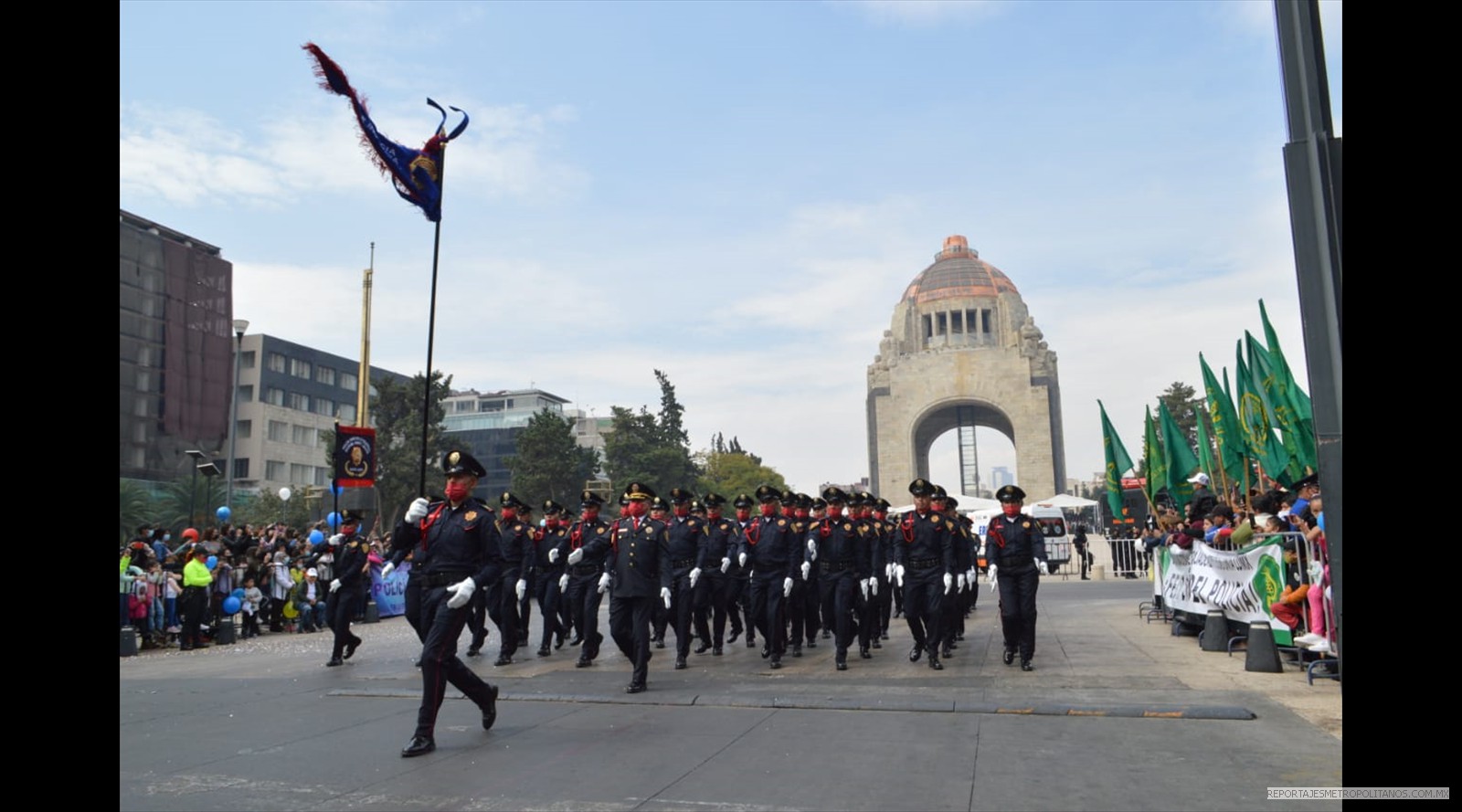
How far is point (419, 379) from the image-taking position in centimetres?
4925

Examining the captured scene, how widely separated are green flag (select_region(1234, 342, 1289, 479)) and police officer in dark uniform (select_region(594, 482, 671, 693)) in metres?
11.0

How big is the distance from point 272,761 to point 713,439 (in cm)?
8334

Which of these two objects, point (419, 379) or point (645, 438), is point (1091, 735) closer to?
point (419, 379)

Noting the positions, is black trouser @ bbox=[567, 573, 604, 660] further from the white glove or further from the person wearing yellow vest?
the person wearing yellow vest

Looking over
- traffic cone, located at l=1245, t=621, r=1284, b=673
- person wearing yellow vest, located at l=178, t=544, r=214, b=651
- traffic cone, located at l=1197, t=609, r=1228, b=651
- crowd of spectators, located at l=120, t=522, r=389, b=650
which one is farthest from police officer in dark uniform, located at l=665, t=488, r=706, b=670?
person wearing yellow vest, located at l=178, t=544, r=214, b=651

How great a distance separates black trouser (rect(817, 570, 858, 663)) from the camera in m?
10.3

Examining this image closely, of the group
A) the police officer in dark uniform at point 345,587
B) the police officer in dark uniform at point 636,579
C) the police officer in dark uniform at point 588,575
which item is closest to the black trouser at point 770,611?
the police officer in dark uniform at point 636,579

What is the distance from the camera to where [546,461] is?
52.4 meters

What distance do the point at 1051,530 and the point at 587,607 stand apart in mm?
29644

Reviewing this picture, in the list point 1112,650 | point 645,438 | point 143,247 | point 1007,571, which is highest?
point 143,247

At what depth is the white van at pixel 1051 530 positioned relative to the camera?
3394 cm
